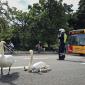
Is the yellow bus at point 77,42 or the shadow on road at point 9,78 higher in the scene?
the yellow bus at point 77,42

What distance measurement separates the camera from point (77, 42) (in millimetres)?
38156

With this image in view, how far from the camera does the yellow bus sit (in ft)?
121

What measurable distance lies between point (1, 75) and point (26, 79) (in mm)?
1287

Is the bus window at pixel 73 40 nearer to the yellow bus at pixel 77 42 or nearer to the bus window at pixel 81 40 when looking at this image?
the yellow bus at pixel 77 42

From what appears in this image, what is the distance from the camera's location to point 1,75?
14055 mm

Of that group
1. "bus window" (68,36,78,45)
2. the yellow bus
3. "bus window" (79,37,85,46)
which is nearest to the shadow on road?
the yellow bus

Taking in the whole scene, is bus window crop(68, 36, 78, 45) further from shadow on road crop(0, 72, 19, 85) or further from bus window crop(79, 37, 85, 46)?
shadow on road crop(0, 72, 19, 85)

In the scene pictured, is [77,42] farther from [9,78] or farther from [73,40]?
[9,78]

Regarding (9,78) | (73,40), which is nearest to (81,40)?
(73,40)

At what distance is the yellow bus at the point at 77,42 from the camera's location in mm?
36925

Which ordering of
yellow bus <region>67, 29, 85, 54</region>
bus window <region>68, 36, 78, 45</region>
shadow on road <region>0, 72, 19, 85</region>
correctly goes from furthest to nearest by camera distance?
bus window <region>68, 36, 78, 45</region> → yellow bus <region>67, 29, 85, 54</region> → shadow on road <region>0, 72, 19, 85</region>

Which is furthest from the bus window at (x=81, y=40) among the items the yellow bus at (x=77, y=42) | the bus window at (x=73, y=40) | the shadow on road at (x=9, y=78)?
the shadow on road at (x=9, y=78)

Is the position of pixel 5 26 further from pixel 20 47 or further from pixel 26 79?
pixel 26 79

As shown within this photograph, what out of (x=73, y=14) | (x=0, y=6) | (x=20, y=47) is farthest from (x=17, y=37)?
(x=73, y=14)
